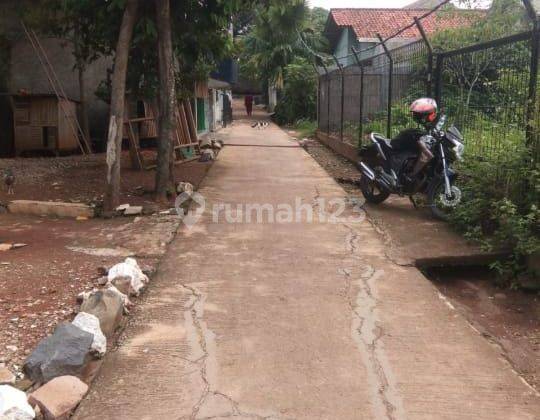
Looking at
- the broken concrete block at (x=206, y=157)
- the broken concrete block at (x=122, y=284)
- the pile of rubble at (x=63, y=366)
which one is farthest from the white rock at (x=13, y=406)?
the broken concrete block at (x=206, y=157)

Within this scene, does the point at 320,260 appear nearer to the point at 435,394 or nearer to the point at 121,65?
the point at 435,394

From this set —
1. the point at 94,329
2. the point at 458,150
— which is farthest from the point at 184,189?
the point at 94,329

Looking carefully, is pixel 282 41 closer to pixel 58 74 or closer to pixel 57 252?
pixel 58 74

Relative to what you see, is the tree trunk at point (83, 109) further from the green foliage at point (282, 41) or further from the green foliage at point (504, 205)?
the green foliage at point (282, 41)

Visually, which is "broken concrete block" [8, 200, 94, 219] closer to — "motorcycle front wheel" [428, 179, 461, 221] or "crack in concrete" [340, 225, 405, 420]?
"crack in concrete" [340, 225, 405, 420]

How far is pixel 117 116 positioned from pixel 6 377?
16.5ft

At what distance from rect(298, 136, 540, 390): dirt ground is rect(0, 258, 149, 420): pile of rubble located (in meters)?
2.65

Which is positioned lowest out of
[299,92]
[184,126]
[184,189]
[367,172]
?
[184,189]

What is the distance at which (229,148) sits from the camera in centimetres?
1789

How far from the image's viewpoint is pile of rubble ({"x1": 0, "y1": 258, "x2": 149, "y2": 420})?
2998 millimetres

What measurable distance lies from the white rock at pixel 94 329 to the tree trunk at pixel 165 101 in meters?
4.86

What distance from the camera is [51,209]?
7.75 metres

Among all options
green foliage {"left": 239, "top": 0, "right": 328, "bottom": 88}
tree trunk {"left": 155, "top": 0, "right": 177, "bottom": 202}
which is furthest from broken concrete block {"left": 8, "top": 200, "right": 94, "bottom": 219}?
green foliage {"left": 239, "top": 0, "right": 328, "bottom": 88}

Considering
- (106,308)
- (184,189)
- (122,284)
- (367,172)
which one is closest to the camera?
(106,308)
